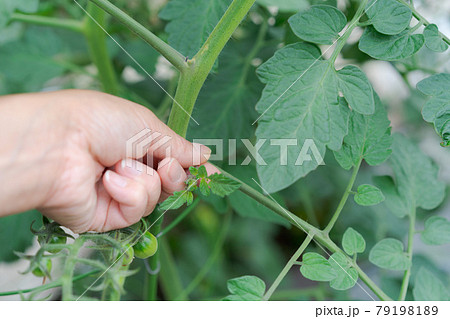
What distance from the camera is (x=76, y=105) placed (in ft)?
1.41

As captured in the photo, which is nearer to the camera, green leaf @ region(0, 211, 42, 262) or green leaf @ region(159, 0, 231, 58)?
green leaf @ region(159, 0, 231, 58)

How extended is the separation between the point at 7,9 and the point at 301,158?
1.24ft

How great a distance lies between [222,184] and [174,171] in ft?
0.19

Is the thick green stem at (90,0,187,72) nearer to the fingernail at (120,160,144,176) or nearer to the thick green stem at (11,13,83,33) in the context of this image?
the fingernail at (120,160,144,176)

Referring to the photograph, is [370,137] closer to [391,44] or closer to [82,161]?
[391,44]

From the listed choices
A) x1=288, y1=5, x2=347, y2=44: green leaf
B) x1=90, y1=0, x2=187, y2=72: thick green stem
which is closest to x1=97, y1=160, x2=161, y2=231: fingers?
x1=90, y1=0, x2=187, y2=72: thick green stem

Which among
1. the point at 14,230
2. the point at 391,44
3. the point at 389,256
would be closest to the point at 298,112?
the point at 391,44

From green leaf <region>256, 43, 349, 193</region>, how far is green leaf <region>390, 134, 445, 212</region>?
21 cm

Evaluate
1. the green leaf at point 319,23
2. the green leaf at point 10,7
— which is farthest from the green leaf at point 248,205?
the green leaf at point 10,7

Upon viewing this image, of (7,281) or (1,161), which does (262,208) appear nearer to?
(1,161)

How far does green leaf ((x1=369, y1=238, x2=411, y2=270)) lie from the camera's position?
55cm

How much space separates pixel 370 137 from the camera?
536mm

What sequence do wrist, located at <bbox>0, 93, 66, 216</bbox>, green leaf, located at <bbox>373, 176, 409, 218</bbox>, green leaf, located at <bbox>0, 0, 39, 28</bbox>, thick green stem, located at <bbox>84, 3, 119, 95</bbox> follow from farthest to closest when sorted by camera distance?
thick green stem, located at <bbox>84, 3, 119, 95</bbox> → green leaf, located at <bbox>373, 176, 409, 218</bbox> → green leaf, located at <bbox>0, 0, 39, 28</bbox> → wrist, located at <bbox>0, 93, 66, 216</bbox>
